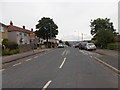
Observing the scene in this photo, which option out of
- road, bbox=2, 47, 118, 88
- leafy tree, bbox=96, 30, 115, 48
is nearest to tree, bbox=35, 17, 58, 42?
leafy tree, bbox=96, 30, 115, 48

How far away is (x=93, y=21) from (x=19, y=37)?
3581 cm

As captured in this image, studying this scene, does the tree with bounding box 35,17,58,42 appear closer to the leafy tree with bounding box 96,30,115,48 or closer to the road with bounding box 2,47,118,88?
the leafy tree with bounding box 96,30,115,48

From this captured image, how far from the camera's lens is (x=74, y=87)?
240 inches

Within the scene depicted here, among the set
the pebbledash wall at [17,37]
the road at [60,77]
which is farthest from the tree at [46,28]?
the road at [60,77]

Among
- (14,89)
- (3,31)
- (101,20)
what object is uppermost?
(101,20)

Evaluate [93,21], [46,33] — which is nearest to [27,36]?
[46,33]

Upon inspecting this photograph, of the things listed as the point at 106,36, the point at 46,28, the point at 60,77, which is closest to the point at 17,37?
the point at 46,28

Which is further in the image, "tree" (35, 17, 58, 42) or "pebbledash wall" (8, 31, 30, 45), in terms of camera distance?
"tree" (35, 17, 58, 42)

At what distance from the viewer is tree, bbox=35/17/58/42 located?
71.1 metres

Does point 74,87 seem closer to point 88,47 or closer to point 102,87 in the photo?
point 102,87

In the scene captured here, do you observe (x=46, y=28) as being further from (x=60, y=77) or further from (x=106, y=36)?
(x=60, y=77)

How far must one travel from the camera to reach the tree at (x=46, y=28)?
71062 mm

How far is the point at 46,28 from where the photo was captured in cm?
7181

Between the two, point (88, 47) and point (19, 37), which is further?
point (19, 37)
